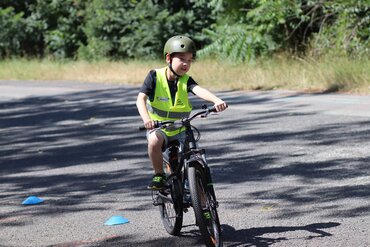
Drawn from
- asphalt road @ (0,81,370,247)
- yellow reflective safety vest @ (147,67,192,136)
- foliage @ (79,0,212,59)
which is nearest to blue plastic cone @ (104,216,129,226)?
asphalt road @ (0,81,370,247)

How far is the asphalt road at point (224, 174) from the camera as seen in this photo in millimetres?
7141

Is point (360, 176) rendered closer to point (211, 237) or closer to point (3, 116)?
point (211, 237)

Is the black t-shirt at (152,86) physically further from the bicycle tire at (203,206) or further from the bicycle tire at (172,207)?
the bicycle tire at (203,206)

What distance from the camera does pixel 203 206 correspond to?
248 inches

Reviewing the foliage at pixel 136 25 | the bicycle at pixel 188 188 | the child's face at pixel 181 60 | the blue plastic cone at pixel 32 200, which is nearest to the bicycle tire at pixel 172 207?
the bicycle at pixel 188 188

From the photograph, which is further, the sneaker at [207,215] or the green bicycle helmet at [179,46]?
the green bicycle helmet at [179,46]

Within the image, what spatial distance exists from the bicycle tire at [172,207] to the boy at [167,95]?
0.40ft

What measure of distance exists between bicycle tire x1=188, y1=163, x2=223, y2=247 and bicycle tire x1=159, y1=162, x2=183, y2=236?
0.37m

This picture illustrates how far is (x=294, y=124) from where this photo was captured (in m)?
13.5

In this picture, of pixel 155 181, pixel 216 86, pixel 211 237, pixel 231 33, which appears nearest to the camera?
pixel 211 237

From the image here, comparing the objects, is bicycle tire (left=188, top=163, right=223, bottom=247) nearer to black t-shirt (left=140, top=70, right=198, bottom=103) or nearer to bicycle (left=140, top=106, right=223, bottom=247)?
bicycle (left=140, top=106, right=223, bottom=247)

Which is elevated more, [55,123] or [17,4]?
[17,4]

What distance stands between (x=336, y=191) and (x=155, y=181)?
2236mm

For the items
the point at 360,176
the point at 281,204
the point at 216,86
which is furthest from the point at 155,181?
the point at 216,86
